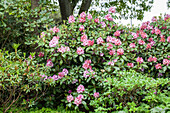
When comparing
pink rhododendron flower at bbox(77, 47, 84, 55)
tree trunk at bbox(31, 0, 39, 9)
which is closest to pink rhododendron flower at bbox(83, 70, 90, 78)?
pink rhododendron flower at bbox(77, 47, 84, 55)

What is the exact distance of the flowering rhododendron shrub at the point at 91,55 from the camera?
12.8 ft

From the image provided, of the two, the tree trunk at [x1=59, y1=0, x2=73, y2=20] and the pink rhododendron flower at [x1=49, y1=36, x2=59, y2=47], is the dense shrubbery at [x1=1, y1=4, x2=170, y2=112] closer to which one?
the pink rhododendron flower at [x1=49, y1=36, x2=59, y2=47]

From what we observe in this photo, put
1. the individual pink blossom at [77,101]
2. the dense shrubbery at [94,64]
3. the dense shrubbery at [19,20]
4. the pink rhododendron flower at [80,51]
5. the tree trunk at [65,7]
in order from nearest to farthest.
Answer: the dense shrubbery at [94,64] → the individual pink blossom at [77,101] → the pink rhododendron flower at [80,51] → the dense shrubbery at [19,20] → the tree trunk at [65,7]

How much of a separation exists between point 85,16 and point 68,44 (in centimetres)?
87

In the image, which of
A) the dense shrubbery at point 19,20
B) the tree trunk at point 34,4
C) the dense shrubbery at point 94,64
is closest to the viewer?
the dense shrubbery at point 94,64

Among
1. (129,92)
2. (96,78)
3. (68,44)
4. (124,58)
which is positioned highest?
(68,44)

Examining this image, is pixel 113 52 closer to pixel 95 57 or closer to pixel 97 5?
pixel 95 57

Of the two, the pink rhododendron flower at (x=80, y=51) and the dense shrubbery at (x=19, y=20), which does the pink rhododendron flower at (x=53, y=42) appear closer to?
the pink rhododendron flower at (x=80, y=51)

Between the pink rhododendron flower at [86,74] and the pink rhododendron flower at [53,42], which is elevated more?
the pink rhododendron flower at [53,42]

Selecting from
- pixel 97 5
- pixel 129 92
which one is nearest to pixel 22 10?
pixel 129 92

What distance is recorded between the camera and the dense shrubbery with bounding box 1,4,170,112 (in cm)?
362

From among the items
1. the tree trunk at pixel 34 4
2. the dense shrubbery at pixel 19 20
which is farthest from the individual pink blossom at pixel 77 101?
the tree trunk at pixel 34 4

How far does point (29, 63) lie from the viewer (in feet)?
11.2

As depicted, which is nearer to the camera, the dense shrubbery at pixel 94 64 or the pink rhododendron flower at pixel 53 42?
the dense shrubbery at pixel 94 64
